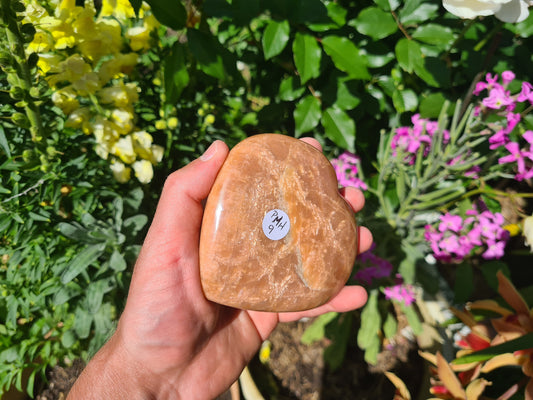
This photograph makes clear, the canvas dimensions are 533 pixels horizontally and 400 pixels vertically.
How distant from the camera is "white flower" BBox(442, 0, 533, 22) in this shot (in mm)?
817

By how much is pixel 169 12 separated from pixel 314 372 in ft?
5.27

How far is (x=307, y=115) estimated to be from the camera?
1191 millimetres

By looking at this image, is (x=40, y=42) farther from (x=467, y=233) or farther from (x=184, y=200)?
(x=467, y=233)

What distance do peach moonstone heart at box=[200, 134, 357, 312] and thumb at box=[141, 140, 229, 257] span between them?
0.03 meters

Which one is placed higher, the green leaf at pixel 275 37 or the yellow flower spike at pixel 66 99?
the green leaf at pixel 275 37

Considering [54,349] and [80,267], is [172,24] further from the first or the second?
[54,349]

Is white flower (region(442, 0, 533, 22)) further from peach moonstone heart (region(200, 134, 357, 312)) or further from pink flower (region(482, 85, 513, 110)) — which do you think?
peach moonstone heart (region(200, 134, 357, 312))

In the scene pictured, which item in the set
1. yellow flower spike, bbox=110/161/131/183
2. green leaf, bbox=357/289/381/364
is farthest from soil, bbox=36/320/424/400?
yellow flower spike, bbox=110/161/131/183

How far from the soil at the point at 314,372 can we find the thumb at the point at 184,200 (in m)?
1.06

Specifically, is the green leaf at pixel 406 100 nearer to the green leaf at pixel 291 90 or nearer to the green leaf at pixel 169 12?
the green leaf at pixel 291 90

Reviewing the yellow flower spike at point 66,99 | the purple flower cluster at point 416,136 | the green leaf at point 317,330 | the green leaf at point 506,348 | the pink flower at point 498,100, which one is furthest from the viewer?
the green leaf at point 317,330

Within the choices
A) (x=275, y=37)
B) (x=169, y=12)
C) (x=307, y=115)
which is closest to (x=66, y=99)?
(x=169, y=12)

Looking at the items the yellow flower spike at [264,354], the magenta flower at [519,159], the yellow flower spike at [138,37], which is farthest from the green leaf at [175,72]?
the yellow flower spike at [264,354]

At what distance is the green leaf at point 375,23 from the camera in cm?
105
